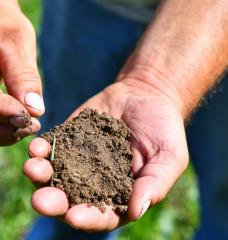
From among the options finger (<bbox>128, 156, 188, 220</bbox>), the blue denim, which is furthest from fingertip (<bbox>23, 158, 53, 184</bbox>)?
the blue denim

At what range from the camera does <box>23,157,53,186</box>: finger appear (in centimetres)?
218

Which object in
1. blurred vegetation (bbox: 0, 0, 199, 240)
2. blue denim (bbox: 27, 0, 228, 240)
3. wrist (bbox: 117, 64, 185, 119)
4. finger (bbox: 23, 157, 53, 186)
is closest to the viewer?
finger (bbox: 23, 157, 53, 186)

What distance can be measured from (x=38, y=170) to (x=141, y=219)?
1.57 meters

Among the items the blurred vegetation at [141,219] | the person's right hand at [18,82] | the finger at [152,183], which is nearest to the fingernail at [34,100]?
the person's right hand at [18,82]

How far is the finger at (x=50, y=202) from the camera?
2.07 metres

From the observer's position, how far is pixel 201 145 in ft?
10.9

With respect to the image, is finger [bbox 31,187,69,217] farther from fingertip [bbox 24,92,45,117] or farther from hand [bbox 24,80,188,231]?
fingertip [bbox 24,92,45,117]

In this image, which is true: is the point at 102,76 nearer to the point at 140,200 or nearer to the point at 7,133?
the point at 7,133

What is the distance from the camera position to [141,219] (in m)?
3.67

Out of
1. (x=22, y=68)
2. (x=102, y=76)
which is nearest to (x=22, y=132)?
(x=22, y=68)

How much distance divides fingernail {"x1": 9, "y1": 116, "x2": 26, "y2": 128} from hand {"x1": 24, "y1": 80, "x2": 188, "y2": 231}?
102mm

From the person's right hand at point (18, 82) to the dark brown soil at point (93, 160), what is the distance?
17 cm

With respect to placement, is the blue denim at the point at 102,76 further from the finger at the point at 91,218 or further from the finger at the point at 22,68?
the finger at the point at 91,218

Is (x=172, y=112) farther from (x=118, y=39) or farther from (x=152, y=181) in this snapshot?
(x=118, y=39)
